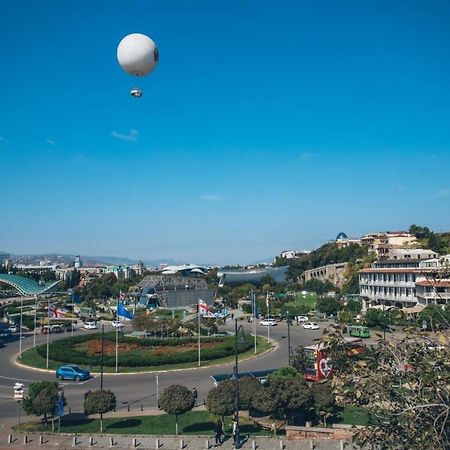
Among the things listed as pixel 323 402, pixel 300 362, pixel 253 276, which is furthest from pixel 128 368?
pixel 253 276

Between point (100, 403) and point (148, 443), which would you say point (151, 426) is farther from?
point (100, 403)

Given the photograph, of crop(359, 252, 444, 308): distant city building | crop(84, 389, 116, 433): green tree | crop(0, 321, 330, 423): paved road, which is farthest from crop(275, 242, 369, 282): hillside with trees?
crop(84, 389, 116, 433): green tree

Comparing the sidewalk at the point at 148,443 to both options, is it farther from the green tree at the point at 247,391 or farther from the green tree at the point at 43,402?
the green tree at the point at 247,391

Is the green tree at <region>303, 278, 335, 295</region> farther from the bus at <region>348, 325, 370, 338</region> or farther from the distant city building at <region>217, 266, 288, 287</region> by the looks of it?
the bus at <region>348, 325, 370, 338</region>

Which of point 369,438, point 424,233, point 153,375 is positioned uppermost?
point 424,233

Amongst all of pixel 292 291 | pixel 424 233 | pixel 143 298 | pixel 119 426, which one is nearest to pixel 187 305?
pixel 143 298

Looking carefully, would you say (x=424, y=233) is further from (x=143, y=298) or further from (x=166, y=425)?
(x=166, y=425)

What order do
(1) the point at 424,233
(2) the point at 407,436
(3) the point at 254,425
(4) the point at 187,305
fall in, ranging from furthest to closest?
(1) the point at 424,233 → (4) the point at 187,305 → (3) the point at 254,425 → (2) the point at 407,436
